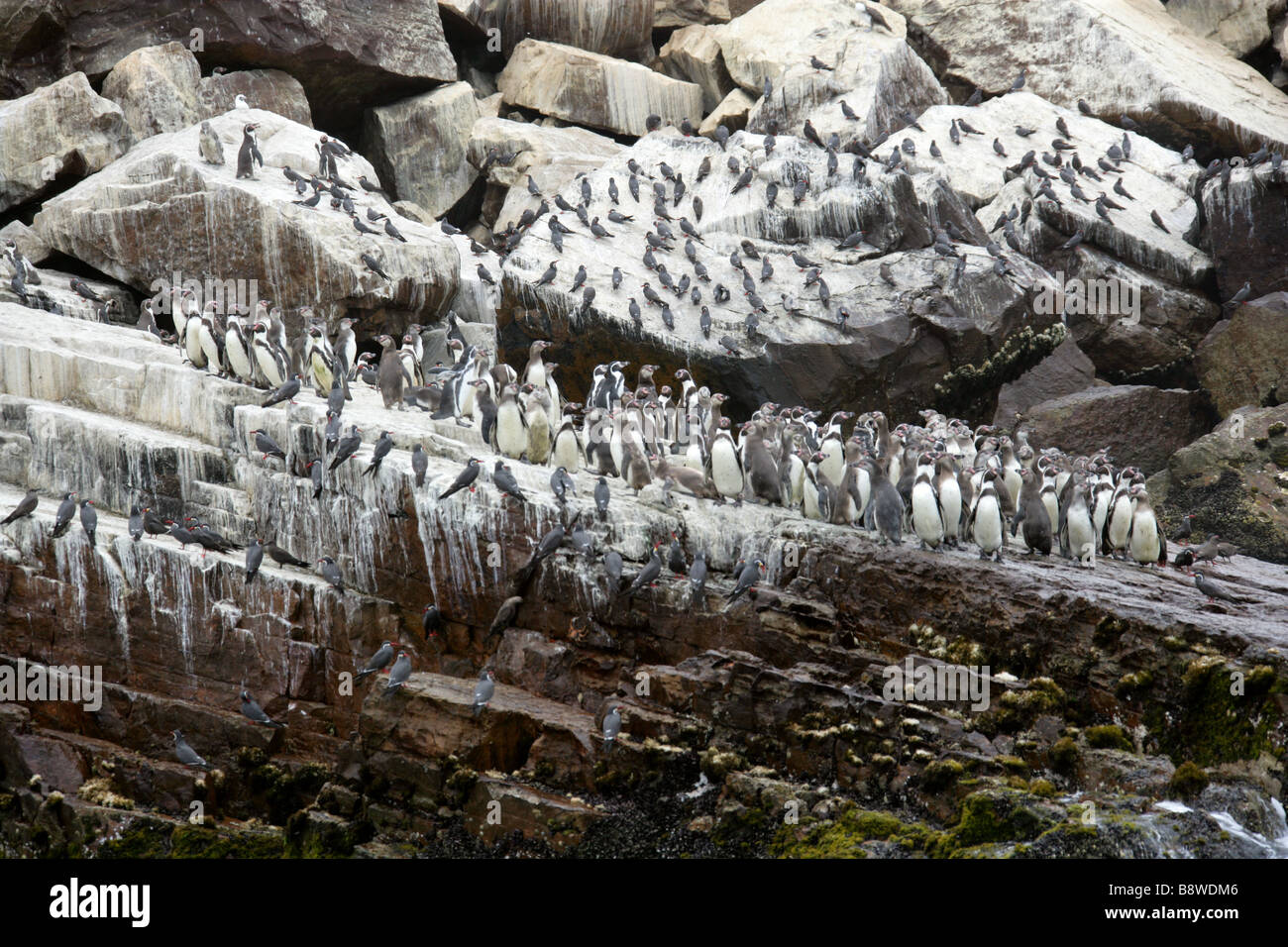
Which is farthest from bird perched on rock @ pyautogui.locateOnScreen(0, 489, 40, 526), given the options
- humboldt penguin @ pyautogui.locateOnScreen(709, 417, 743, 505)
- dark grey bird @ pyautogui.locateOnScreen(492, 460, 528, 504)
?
humboldt penguin @ pyautogui.locateOnScreen(709, 417, 743, 505)

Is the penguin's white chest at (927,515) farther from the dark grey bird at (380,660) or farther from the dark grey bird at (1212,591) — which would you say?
the dark grey bird at (380,660)

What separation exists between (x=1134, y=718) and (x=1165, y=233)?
18207 mm

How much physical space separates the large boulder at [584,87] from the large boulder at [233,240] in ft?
41.8

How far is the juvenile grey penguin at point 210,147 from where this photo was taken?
25.2 m

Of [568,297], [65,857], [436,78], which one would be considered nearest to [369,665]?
[65,857]

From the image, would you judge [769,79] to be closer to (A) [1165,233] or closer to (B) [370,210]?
(A) [1165,233]

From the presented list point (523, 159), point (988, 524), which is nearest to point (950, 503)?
point (988, 524)

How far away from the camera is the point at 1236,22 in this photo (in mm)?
37969

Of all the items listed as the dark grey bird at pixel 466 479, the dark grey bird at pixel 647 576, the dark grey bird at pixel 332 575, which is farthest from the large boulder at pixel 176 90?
the dark grey bird at pixel 647 576

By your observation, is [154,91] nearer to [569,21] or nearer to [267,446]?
[569,21]

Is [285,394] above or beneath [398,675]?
above

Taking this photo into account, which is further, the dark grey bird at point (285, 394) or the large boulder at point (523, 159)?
the large boulder at point (523, 159)

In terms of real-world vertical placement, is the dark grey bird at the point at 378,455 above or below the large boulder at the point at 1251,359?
below

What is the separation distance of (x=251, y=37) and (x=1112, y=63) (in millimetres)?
21342
